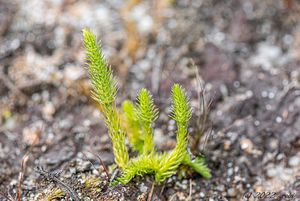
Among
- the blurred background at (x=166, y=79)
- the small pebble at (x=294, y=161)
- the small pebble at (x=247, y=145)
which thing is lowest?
the small pebble at (x=294, y=161)

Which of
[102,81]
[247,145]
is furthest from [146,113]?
[247,145]

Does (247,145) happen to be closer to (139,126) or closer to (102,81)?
(139,126)

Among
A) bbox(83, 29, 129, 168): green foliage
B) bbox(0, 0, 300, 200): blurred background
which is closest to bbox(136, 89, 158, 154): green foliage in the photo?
bbox(83, 29, 129, 168): green foliage

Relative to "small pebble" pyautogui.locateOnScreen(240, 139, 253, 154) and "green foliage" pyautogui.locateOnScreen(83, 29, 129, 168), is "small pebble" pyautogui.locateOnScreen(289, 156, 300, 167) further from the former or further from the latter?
"green foliage" pyautogui.locateOnScreen(83, 29, 129, 168)

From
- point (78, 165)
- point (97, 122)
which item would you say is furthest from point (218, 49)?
point (78, 165)

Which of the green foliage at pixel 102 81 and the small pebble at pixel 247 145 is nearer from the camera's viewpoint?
the green foliage at pixel 102 81

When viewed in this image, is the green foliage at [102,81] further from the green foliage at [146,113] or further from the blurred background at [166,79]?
the blurred background at [166,79]

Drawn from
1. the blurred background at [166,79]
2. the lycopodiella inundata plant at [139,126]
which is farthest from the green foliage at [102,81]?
the blurred background at [166,79]
